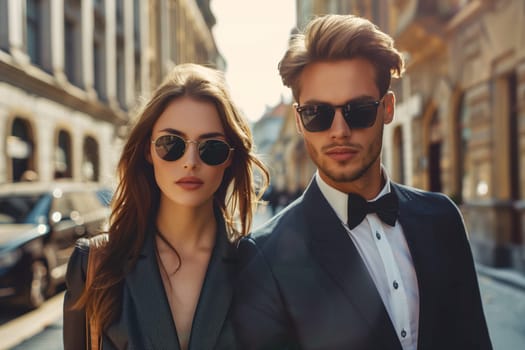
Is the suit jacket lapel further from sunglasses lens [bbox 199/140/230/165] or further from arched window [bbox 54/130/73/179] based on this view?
arched window [bbox 54/130/73/179]

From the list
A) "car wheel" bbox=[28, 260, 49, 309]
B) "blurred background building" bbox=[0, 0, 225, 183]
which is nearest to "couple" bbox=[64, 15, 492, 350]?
"car wheel" bbox=[28, 260, 49, 309]

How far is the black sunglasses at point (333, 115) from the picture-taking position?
224 cm

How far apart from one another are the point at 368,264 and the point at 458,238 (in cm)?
44

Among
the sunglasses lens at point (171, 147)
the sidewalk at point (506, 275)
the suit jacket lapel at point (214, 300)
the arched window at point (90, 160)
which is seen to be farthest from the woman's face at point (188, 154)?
the arched window at point (90, 160)

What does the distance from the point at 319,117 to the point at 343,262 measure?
56cm

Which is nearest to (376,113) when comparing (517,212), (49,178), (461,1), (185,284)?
(185,284)

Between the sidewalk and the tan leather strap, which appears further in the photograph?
the sidewalk

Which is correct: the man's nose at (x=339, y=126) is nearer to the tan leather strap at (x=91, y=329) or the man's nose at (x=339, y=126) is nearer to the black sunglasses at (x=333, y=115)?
the black sunglasses at (x=333, y=115)

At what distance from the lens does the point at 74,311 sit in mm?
2336

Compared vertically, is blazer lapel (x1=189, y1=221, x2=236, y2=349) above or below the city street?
above

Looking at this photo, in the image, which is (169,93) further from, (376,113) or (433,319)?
(433,319)

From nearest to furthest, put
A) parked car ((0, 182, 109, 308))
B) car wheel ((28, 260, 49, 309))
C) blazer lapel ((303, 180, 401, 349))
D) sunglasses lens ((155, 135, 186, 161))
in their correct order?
blazer lapel ((303, 180, 401, 349)) < sunglasses lens ((155, 135, 186, 161)) < parked car ((0, 182, 109, 308)) < car wheel ((28, 260, 49, 309))

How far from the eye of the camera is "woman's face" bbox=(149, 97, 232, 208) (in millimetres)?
2521

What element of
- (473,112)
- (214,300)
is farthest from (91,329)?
(473,112)
